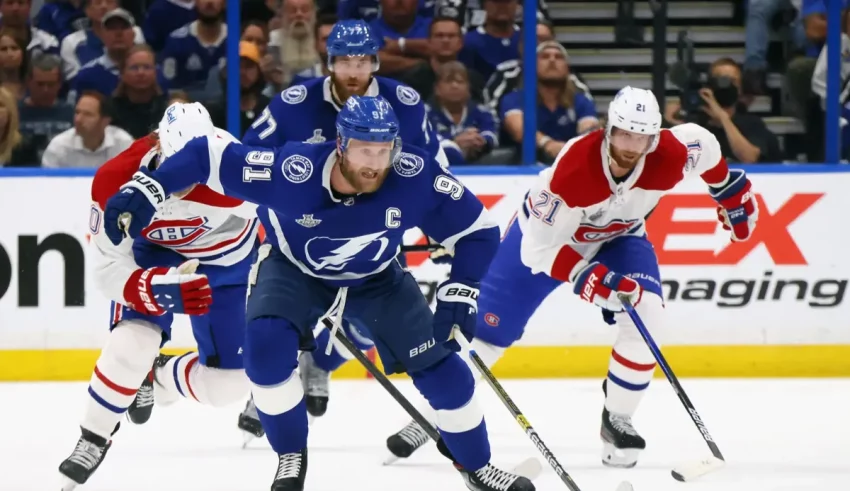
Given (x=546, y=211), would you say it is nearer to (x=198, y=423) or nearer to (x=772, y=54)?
(x=198, y=423)

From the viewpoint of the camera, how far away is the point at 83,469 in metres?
3.93

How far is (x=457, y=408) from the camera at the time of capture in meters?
3.67

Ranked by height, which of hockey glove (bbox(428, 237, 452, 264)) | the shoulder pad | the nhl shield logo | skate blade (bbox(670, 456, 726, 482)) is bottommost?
skate blade (bbox(670, 456, 726, 482))

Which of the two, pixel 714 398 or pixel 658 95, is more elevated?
pixel 658 95

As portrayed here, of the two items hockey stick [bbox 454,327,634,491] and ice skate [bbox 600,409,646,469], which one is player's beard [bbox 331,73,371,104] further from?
ice skate [bbox 600,409,646,469]

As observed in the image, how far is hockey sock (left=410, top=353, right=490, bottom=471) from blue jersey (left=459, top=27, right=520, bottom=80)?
8.84 feet

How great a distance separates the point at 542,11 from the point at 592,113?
49 cm

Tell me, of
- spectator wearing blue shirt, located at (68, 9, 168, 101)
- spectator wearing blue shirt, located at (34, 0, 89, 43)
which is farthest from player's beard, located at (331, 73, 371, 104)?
spectator wearing blue shirt, located at (34, 0, 89, 43)

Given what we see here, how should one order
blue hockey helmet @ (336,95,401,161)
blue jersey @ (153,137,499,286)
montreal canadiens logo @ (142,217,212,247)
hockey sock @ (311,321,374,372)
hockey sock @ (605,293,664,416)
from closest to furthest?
blue hockey helmet @ (336,95,401,161), blue jersey @ (153,137,499,286), montreal canadiens logo @ (142,217,212,247), hockey sock @ (605,293,664,416), hockey sock @ (311,321,374,372)

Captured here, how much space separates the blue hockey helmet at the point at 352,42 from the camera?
4609mm

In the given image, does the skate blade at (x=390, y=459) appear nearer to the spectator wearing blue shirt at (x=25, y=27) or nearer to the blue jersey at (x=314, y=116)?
the blue jersey at (x=314, y=116)

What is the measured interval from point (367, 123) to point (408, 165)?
0.20 m

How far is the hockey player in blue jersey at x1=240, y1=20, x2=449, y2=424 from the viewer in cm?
464

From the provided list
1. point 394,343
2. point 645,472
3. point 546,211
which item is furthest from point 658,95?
point 394,343
